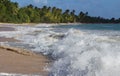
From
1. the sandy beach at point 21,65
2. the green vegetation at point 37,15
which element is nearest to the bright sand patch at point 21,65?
the sandy beach at point 21,65

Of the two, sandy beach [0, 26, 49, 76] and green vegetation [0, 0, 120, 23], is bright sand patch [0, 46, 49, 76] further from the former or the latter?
green vegetation [0, 0, 120, 23]

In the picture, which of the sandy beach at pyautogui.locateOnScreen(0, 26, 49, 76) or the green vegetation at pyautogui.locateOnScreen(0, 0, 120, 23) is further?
the green vegetation at pyautogui.locateOnScreen(0, 0, 120, 23)

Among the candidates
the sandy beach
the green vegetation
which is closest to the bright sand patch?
the sandy beach

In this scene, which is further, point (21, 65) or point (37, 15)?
point (37, 15)

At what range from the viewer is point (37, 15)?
115 metres

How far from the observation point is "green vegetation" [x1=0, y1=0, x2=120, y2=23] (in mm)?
93625

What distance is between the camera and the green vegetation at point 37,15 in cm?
9362

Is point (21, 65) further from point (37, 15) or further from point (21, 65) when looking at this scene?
point (37, 15)

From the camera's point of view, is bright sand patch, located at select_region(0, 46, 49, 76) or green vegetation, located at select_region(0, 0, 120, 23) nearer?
bright sand patch, located at select_region(0, 46, 49, 76)

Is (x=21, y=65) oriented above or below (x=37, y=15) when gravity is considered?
above

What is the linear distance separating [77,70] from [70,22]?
133996 mm

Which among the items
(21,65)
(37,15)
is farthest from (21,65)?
(37,15)

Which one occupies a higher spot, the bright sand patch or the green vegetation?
the bright sand patch

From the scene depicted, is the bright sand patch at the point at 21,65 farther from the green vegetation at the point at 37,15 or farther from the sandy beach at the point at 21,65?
the green vegetation at the point at 37,15
